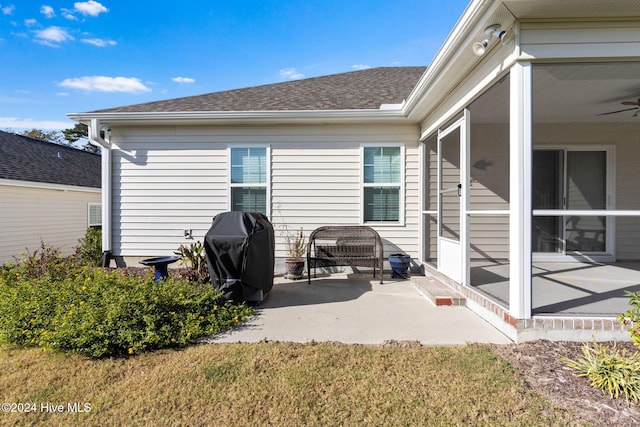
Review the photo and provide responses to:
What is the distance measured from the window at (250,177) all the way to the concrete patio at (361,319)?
6.33 feet

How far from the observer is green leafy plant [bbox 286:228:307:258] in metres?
5.75

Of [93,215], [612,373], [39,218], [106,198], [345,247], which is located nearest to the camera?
[612,373]

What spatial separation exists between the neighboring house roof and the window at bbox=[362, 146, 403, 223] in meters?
9.43

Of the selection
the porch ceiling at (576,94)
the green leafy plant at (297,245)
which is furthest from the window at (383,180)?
the porch ceiling at (576,94)

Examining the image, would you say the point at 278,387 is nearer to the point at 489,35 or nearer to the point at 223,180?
the point at 489,35

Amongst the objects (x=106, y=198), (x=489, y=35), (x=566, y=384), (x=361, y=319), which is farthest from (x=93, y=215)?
(x=566, y=384)

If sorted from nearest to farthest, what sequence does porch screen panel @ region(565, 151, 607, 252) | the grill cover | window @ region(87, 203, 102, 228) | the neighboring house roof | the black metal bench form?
the grill cover → the black metal bench → porch screen panel @ region(565, 151, 607, 252) → the neighboring house roof → window @ region(87, 203, 102, 228)

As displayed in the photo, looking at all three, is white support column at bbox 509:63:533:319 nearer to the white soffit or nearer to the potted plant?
the white soffit

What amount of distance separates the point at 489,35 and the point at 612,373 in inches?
115

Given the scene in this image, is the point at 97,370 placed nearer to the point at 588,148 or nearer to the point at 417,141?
the point at 417,141

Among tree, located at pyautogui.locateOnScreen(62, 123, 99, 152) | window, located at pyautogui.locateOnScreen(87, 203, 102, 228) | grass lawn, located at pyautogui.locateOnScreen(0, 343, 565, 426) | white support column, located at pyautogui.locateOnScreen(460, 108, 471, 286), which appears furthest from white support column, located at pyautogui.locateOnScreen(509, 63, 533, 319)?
tree, located at pyautogui.locateOnScreen(62, 123, 99, 152)

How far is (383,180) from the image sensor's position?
19.0ft

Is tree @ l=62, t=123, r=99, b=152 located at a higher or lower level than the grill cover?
higher

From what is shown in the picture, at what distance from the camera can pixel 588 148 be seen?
573 cm
